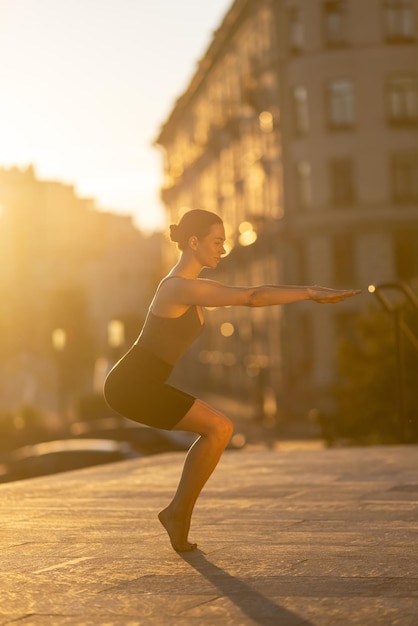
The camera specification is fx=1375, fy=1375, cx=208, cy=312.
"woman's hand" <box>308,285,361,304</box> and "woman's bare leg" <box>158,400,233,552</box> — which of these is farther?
"woman's bare leg" <box>158,400,233,552</box>

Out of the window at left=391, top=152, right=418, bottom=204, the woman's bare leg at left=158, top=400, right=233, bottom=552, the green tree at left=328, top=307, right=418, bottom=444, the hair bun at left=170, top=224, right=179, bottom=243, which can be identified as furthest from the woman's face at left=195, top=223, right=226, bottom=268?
the window at left=391, top=152, right=418, bottom=204

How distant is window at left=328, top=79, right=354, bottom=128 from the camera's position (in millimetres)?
53750

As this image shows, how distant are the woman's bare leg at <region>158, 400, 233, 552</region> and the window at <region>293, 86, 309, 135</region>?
157ft

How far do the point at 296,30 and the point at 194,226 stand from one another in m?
49.1

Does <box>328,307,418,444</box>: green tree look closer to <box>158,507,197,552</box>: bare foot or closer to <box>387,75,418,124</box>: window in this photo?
<box>158,507,197,552</box>: bare foot

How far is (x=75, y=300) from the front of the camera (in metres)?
117

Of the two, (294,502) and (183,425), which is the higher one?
(183,425)

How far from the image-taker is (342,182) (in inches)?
2112

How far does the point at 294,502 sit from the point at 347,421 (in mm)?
19915

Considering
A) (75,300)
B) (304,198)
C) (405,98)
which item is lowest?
(75,300)

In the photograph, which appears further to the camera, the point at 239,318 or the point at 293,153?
the point at 239,318

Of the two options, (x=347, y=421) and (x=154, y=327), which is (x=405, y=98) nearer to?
(x=347, y=421)

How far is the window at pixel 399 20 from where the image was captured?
2098 inches

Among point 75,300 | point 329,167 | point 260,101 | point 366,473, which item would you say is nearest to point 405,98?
point 329,167
